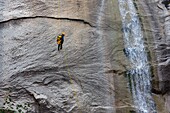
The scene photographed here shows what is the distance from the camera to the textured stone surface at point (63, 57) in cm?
1156

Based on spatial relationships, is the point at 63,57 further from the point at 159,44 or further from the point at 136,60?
the point at 159,44

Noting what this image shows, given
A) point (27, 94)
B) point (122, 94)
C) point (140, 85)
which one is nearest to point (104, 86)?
point (122, 94)

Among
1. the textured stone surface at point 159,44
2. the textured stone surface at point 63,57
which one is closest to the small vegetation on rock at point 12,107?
the textured stone surface at point 63,57

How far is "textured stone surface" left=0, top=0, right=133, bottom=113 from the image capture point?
37.9 ft

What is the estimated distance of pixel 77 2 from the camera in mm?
14367

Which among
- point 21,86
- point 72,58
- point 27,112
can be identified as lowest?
point 27,112

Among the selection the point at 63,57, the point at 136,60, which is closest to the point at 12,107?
the point at 63,57

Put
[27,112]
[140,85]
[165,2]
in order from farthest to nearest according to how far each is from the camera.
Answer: [165,2] → [140,85] → [27,112]

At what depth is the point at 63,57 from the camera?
12500 millimetres

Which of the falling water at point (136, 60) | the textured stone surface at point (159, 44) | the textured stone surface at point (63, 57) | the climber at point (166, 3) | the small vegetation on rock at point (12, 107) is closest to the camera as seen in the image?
the small vegetation on rock at point (12, 107)

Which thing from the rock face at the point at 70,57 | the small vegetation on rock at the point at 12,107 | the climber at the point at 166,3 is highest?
the climber at the point at 166,3

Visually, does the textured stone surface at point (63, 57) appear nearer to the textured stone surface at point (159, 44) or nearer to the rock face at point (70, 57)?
the rock face at point (70, 57)

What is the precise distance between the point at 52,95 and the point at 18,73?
1.71 m

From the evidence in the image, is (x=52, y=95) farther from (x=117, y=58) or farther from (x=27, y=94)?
(x=117, y=58)
